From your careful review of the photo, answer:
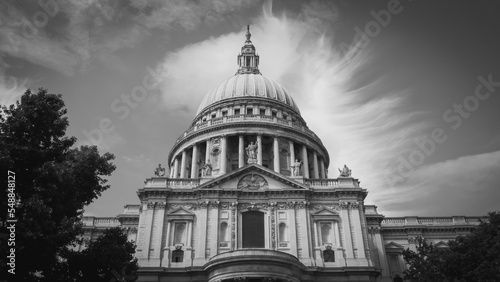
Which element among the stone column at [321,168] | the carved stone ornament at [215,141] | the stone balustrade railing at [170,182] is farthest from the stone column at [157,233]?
the stone column at [321,168]

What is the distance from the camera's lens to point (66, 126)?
2436cm

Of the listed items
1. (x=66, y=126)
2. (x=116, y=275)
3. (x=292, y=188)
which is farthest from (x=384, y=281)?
(x=66, y=126)

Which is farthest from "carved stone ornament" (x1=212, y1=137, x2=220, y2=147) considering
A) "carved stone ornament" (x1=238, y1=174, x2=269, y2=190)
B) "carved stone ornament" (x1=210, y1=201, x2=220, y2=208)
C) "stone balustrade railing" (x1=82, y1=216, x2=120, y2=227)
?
"carved stone ornament" (x1=210, y1=201, x2=220, y2=208)

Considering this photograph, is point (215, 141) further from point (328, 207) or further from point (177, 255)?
point (177, 255)

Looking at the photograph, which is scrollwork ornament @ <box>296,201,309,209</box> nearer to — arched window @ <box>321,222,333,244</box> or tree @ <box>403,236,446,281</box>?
arched window @ <box>321,222,333,244</box>

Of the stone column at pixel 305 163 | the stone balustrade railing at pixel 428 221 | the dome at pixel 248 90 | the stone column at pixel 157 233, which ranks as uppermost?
the dome at pixel 248 90

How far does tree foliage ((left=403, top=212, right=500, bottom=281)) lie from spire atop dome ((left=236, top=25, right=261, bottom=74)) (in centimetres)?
4838

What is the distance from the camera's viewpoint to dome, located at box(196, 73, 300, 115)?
219 ft

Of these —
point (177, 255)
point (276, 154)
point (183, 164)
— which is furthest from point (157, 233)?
point (276, 154)

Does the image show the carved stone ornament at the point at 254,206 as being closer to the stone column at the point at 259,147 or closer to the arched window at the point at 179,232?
the arched window at the point at 179,232

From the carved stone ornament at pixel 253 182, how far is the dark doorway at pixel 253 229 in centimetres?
260

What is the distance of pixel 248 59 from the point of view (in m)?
77.1

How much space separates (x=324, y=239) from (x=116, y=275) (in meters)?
23.6

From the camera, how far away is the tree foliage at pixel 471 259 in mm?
27730
